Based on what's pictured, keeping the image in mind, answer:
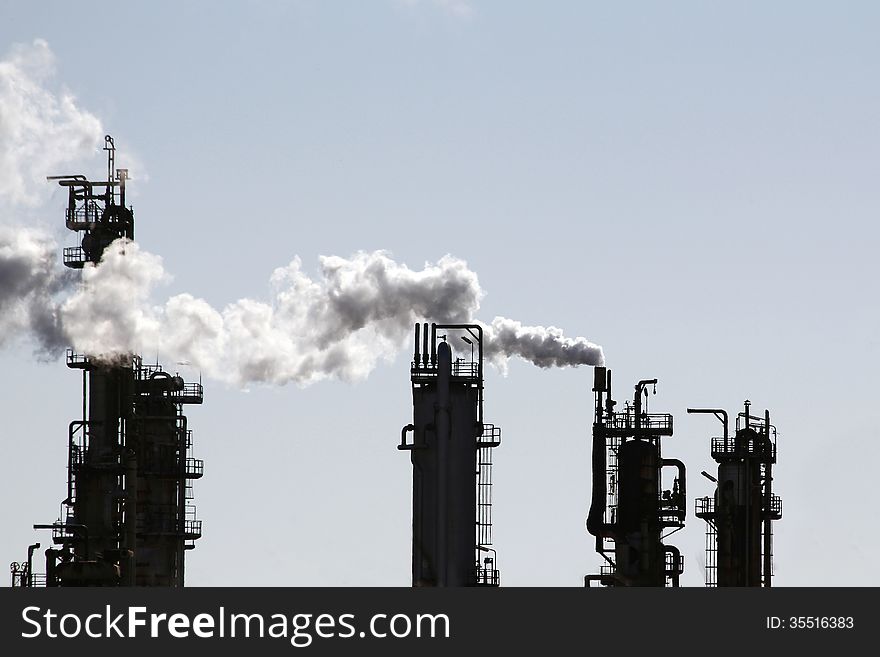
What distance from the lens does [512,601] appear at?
162 feet

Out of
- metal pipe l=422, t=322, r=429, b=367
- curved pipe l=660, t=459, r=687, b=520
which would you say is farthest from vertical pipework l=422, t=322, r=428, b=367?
curved pipe l=660, t=459, r=687, b=520

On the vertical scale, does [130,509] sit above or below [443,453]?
above

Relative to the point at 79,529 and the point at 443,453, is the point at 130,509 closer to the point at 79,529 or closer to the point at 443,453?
the point at 79,529

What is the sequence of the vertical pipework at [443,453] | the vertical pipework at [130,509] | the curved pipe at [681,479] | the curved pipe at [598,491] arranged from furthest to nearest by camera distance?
the vertical pipework at [130,509]
the curved pipe at [681,479]
the curved pipe at [598,491]
the vertical pipework at [443,453]

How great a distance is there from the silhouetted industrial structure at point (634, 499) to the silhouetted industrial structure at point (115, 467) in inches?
558

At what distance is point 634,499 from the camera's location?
2744 inches

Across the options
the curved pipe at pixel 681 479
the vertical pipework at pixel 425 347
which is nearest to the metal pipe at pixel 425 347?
the vertical pipework at pixel 425 347

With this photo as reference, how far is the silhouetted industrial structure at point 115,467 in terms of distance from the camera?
73812 millimetres

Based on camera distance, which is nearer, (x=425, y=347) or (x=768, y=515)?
(x=425, y=347)

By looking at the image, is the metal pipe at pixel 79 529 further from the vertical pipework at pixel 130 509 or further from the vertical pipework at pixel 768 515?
the vertical pipework at pixel 768 515

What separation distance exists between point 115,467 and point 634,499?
17243mm

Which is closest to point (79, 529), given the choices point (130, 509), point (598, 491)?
point (130, 509)

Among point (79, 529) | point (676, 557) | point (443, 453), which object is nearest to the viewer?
point (443, 453)

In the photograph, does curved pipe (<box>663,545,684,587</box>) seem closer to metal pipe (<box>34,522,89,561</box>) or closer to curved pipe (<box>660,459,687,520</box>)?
curved pipe (<box>660,459,687,520</box>)
